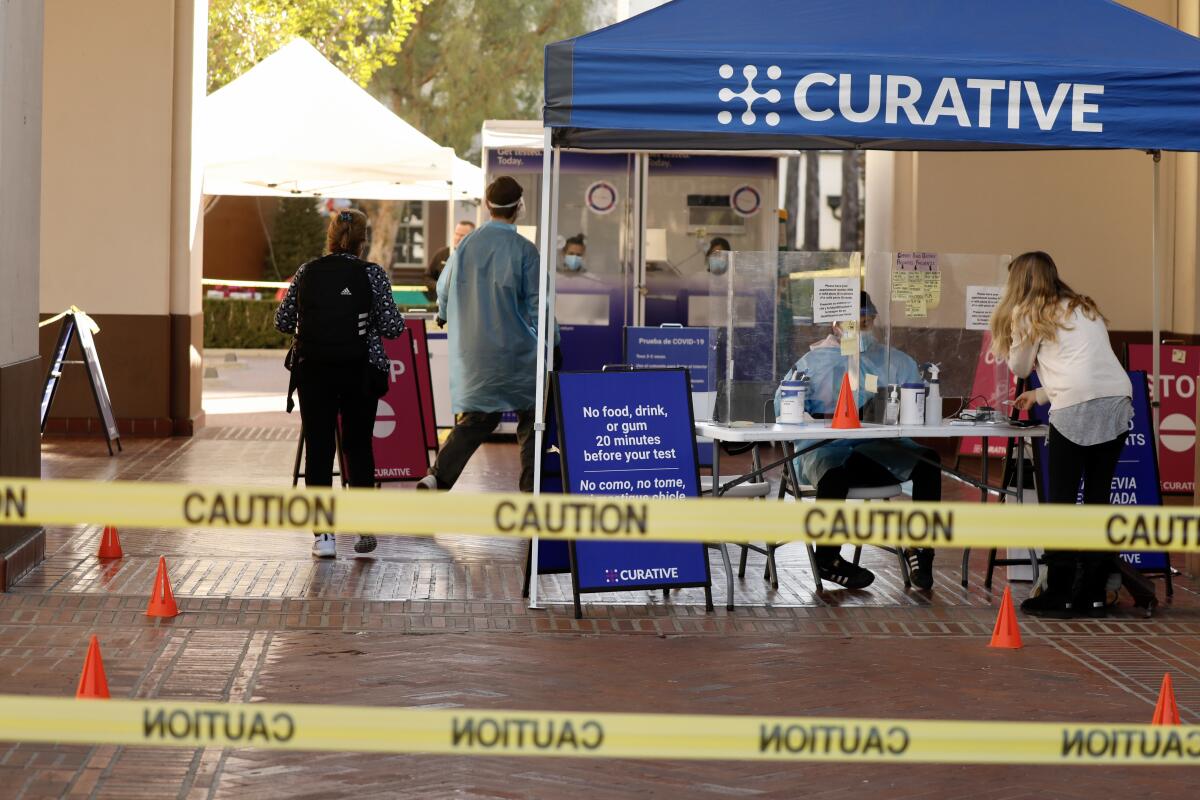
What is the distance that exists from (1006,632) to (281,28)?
23.1 metres

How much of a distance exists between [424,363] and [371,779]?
241 inches

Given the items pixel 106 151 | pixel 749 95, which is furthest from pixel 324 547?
pixel 106 151

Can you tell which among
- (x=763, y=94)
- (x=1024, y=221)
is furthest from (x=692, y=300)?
(x=763, y=94)

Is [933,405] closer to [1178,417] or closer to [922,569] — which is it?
[922,569]

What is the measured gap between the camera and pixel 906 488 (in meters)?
8.57

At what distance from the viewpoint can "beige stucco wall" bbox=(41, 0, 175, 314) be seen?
1382cm

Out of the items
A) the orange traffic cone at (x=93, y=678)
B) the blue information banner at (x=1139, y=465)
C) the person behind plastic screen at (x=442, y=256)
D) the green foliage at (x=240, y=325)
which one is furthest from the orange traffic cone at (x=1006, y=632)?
the green foliage at (x=240, y=325)

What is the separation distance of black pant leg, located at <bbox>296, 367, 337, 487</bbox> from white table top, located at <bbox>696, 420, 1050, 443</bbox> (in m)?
2.06

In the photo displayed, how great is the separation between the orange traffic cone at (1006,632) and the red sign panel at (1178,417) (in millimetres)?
4409

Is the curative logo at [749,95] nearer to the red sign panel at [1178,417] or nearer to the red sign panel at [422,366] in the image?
the red sign panel at [422,366]

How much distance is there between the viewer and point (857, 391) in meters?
8.01

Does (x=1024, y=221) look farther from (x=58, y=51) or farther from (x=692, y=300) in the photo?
(x=58, y=51)

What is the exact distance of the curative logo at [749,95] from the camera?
6887mm

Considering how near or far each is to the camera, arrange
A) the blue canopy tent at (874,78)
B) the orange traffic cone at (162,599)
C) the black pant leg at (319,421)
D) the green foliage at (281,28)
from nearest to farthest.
→ 1. the blue canopy tent at (874,78)
2. the orange traffic cone at (162,599)
3. the black pant leg at (319,421)
4. the green foliage at (281,28)
